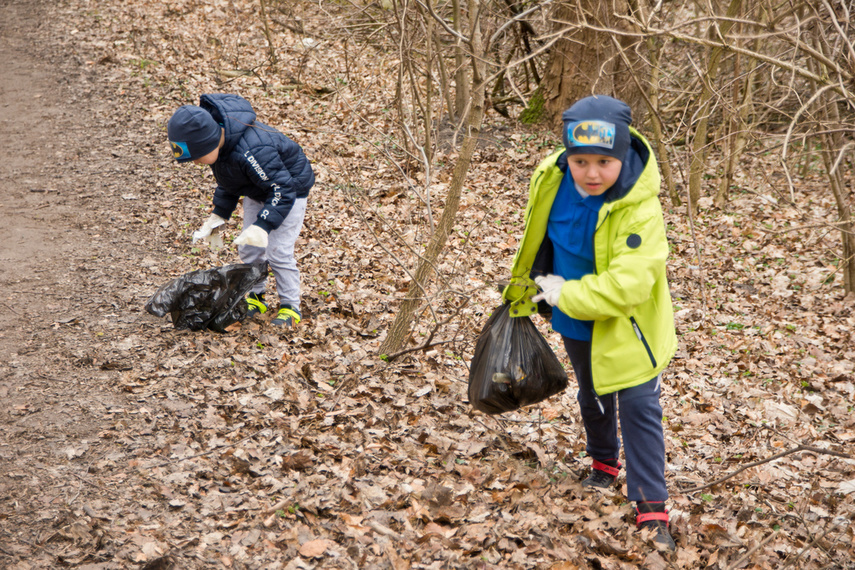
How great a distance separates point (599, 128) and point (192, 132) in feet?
8.45

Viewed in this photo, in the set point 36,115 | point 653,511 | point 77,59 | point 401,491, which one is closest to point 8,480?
point 401,491

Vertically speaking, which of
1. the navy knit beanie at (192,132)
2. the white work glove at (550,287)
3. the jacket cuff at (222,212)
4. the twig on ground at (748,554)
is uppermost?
the navy knit beanie at (192,132)

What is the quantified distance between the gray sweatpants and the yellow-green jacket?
2178mm

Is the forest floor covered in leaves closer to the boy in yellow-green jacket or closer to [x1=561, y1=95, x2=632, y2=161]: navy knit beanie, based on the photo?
the boy in yellow-green jacket

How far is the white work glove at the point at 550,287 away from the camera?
2555 mm

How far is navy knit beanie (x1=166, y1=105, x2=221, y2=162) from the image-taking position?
3.80m

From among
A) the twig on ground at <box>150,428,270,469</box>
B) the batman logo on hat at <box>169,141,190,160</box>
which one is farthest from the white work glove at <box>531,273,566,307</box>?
the batman logo on hat at <box>169,141,190,160</box>

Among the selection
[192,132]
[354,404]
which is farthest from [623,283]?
[192,132]

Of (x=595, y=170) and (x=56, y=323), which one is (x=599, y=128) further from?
(x=56, y=323)

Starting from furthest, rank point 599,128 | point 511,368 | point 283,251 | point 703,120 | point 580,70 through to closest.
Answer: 1. point 580,70
2. point 703,120
3. point 283,251
4. point 511,368
5. point 599,128

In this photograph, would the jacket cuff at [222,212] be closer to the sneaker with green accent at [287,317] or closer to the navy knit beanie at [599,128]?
the sneaker with green accent at [287,317]

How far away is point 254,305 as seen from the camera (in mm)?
4633

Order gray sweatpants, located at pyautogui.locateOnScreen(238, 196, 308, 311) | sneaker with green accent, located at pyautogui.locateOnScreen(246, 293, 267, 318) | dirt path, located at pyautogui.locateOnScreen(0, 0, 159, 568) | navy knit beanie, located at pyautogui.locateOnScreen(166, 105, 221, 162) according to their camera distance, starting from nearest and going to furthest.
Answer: dirt path, located at pyautogui.locateOnScreen(0, 0, 159, 568) < navy knit beanie, located at pyautogui.locateOnScreen(166, 105, 221, 162) < gray sweatpants, located at pyautogui.locateOnScreen(238, 196, 308, 311) < sneaker with green accent, located at pyautogui.locateOnScreen(246, 293, 267, 318)

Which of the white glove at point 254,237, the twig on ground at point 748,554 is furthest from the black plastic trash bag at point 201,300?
the twig on ground at point 748,554
